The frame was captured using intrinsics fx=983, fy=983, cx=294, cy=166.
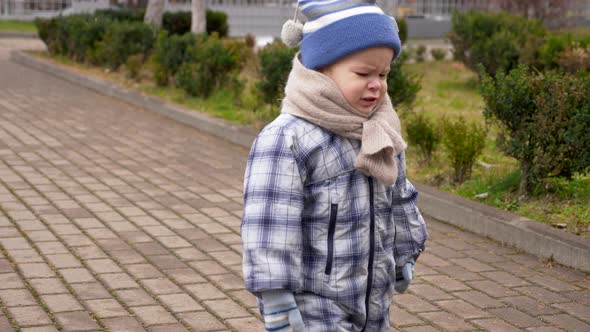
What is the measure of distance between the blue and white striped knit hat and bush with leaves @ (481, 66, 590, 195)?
13.5 ft

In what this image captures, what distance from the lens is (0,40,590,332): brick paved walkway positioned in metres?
5.04

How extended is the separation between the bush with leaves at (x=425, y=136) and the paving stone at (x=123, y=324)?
4.16 metres

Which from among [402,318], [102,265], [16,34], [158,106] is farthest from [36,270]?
[16,34]

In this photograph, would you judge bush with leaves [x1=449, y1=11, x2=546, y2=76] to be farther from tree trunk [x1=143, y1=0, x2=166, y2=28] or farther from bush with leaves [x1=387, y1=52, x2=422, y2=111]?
tree trunk [x1=143, y1=0, x2=166, y2=28]

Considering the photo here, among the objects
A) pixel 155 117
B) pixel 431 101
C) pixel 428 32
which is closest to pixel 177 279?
pixel 155 117

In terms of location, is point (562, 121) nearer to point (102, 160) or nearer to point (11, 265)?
point (11, 265)

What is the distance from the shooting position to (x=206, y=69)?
1268 centimetres

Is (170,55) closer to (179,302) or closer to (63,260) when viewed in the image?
(63,260)

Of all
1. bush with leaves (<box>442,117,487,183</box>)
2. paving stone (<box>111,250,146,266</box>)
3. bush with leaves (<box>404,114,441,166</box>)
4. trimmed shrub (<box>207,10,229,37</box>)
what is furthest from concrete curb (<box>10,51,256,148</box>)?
trimmed shrub (<box>207,10,229,37</box>)

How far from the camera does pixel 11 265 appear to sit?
5730 millimetres

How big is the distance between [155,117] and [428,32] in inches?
915

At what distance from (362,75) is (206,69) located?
32.6 ft

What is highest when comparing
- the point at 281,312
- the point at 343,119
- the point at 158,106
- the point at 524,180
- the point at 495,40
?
the point at 343,119

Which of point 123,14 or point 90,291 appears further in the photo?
point 123,14
